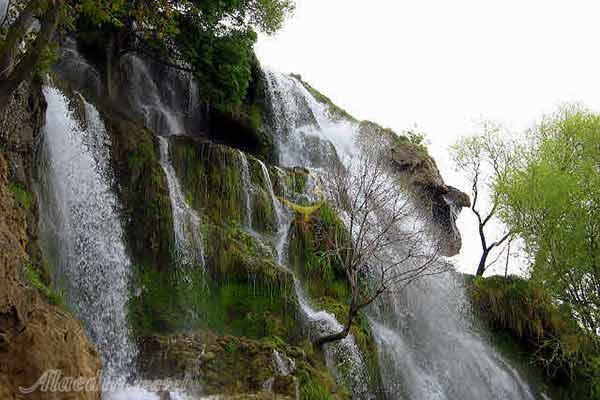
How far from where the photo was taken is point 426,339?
→ 50.8 ft

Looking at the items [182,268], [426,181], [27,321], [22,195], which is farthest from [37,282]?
[426,181]

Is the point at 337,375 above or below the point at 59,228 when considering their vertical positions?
below

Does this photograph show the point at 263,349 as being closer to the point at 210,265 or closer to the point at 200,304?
the point at 200,304

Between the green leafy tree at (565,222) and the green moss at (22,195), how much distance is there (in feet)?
42.8

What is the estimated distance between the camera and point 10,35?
725 centimetres

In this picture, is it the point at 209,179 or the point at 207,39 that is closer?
the point at 209,179

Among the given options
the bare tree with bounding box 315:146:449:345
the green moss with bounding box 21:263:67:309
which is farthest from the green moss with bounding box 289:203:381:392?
the green moss with bounding box 21:263:67:309

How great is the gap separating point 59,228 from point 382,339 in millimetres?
8112

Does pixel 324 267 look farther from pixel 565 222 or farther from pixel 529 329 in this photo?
pixel 529 329

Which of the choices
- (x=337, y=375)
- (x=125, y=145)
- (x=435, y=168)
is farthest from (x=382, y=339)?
(x=435, y=168)

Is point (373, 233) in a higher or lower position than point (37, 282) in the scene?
higher

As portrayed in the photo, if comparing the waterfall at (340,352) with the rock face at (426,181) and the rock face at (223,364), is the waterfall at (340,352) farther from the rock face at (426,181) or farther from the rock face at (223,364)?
the rock face at (426,181)

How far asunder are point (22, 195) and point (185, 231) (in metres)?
3.66

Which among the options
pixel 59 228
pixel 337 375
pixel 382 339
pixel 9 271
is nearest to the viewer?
pixel 9 271
